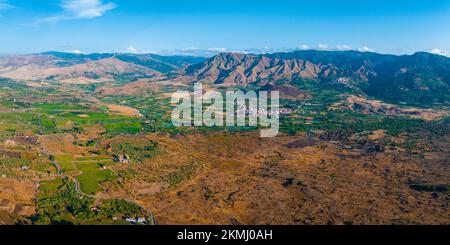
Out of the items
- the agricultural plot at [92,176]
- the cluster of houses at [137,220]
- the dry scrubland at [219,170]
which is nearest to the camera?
the cluster of houses at [137,220]

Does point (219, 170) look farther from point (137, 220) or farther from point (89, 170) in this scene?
point (137, 220)

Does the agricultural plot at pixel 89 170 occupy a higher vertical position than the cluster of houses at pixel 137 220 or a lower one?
higher

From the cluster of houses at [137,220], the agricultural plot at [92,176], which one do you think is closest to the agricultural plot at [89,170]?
the agricultural plot at [92,176]

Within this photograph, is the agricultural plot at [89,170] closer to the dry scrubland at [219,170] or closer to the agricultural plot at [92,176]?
the agricultural plot at [92,176]

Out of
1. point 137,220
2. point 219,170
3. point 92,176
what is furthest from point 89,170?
point 137,220

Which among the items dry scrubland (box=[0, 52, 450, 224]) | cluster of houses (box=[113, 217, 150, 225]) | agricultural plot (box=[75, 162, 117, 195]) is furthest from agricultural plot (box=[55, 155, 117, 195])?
cluster of houses (box=[113, 217, 150, 225])

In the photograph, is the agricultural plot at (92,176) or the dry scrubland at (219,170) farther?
the agricultural plot at (92,176)

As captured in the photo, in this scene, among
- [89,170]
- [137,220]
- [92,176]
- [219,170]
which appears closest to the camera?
[137,220]

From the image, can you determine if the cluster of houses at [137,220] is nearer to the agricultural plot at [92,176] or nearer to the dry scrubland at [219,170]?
the dry scrubland at [219,170]

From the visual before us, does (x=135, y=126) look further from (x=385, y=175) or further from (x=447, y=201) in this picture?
(x=447, y=201)

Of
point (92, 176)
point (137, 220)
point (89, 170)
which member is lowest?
point (137, 220)

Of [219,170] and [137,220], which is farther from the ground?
[219,170]

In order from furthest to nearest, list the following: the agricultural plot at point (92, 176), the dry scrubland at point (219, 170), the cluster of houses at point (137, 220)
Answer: the agricultural plot at point (92, 176) < the dry scrubland at point (219, 170) < the cluster of houses at point (137, 220)
